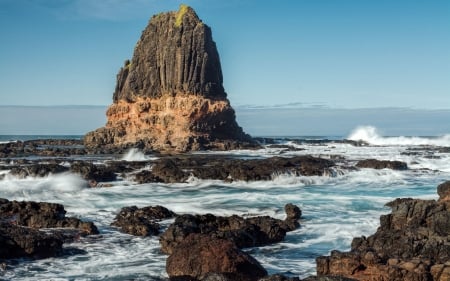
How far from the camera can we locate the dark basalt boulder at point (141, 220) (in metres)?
15.4

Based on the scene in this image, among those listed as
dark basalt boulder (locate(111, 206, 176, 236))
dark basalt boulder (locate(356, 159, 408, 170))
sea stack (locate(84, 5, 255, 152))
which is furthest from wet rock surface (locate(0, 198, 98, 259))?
sea stack (locate(84, 5, 255, 152))

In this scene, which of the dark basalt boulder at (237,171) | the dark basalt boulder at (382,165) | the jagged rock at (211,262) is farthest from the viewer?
the dark basalt boulder at (382,165)

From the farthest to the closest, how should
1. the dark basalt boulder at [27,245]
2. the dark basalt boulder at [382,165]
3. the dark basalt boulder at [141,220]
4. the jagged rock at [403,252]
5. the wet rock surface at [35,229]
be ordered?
the dark basalt boulder at [382,165], the dark basalt boulder at [141,220], the wet rock surface at [35,229], the dark basalt boulder at [27,245], the jagged rock at [403,252]

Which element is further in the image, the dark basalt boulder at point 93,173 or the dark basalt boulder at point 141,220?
the dark basalt boulder at point 93,173

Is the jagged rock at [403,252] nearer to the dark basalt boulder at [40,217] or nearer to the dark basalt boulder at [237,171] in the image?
the dark basalt boulder at [40,217]

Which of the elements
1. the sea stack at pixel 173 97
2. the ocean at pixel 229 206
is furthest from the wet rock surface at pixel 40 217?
the sea stack at pixel 173 97

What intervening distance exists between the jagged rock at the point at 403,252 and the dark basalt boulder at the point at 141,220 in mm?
5758

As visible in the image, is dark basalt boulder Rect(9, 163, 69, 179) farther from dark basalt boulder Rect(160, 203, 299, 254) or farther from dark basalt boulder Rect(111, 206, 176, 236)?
dark basalt boulder Rect(160, 203, 299, 254)

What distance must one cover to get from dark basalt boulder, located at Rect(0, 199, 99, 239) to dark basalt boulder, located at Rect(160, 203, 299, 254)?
2.77 m

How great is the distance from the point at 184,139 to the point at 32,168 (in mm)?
30847

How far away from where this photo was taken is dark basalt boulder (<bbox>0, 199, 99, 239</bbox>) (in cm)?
1566

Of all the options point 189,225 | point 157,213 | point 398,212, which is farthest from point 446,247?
point 157,213

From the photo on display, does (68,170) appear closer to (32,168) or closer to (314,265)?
(32,168)

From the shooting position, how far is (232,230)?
14219mm
